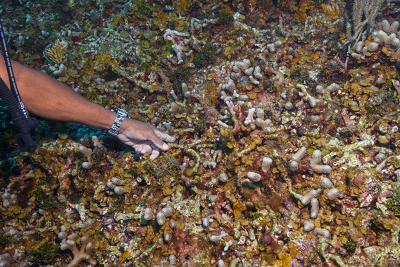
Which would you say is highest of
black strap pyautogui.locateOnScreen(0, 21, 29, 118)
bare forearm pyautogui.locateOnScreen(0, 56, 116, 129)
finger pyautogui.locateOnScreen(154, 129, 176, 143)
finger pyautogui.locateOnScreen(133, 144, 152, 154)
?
black strap pyautogui.locateOnScreen(0, 21, 29, 118)

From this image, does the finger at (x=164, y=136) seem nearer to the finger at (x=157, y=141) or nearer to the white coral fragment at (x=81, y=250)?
the finger at (x=157, y=141)

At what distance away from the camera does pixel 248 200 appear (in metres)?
3.04

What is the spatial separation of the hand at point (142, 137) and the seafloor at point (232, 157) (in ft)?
0.57

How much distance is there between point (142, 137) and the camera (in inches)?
137

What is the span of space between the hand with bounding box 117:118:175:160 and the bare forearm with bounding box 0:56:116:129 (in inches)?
10.2

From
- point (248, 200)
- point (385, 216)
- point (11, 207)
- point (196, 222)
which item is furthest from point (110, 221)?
point (385, 216)

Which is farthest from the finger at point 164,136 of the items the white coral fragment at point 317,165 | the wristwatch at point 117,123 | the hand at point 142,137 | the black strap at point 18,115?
the white coral fragment at point 317,165

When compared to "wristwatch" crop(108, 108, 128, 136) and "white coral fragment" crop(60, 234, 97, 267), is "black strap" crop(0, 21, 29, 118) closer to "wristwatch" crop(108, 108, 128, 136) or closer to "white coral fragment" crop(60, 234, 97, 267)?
"wristwatch" crop(108, 108, 128, 136)

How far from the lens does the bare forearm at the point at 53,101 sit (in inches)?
119

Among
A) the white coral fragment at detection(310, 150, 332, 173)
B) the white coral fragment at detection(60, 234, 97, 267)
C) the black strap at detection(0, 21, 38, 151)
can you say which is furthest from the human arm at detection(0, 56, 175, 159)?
the white coral fragment at detection(310, 150, 332, 173)

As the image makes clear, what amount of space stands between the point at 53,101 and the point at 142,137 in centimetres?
134

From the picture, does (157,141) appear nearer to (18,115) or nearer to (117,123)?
(117,123)

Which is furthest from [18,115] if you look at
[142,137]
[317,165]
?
[317,165]

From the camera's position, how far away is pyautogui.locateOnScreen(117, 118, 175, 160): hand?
3473 millimetres
